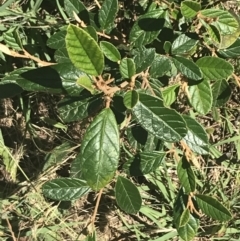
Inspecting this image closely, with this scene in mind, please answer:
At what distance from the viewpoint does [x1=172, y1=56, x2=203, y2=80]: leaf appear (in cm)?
131

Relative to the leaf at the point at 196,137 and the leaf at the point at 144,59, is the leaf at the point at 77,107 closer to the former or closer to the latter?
the leaf at the point at 144,59

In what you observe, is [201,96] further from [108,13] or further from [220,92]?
[108,13]

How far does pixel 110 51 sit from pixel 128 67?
0.33ft

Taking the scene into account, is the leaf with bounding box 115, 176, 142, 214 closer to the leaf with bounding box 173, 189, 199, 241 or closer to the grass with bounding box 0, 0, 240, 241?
the leaf with bounding box 173, 189, 199, 241

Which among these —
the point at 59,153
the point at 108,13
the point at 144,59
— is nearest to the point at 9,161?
the point at 59,153

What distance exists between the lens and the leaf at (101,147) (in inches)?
42.9

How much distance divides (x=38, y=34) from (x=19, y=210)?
72cm

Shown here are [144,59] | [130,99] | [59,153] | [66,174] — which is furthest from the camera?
[66,174]

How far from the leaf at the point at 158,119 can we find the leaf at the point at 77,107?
16cm

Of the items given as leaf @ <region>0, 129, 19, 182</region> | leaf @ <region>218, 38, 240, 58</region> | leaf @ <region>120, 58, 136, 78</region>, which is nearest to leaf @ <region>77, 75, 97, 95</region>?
leaf @ <region>120, 58, 136, 78</region>

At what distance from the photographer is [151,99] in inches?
45.6

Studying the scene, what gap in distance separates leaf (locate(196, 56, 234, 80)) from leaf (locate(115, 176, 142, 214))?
36 cm

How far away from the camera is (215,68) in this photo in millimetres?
1318

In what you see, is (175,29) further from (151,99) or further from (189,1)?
(151,99)
